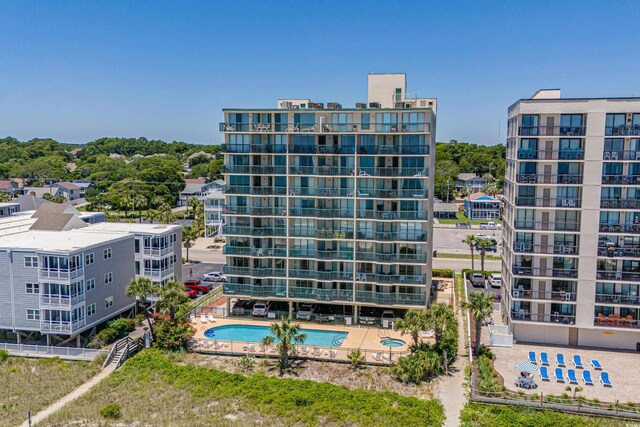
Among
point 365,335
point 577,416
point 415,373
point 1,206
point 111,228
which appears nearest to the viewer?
point 577,416

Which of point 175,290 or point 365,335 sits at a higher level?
point 175,290

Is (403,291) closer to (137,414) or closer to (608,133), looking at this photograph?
(608,133)

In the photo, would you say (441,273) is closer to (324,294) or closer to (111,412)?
(324,294)

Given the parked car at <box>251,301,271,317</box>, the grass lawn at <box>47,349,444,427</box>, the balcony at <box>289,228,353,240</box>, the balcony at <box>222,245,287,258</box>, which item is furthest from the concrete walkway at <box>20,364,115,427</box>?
the balcony at <box>289,228,353,240</box>

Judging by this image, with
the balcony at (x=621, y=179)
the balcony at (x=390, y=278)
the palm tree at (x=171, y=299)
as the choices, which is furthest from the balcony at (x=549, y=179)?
the palm tree at (x=171, y=299)

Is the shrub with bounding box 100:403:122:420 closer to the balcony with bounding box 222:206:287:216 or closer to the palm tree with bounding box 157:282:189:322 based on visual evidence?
the palm tree with bounding box 157:282:189:322

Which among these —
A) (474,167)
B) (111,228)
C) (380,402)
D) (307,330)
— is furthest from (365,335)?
(474,167)

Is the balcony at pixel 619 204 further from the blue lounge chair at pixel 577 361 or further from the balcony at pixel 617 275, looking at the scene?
the blue lounge chair at pixel 577 361
